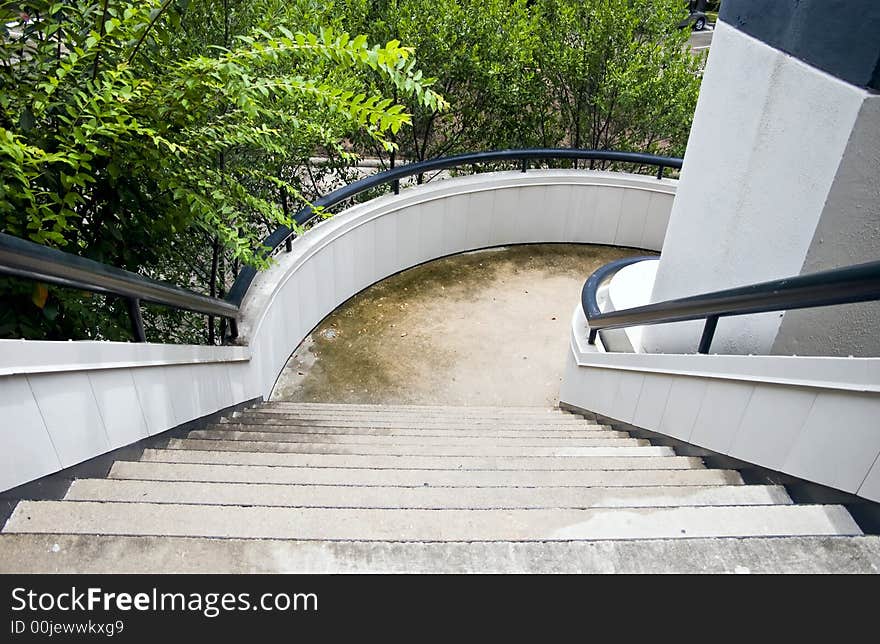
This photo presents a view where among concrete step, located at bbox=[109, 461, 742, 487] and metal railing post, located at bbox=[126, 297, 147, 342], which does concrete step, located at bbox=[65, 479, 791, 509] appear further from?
metal railing post, located at bbox=[126, 297, 147, 342]

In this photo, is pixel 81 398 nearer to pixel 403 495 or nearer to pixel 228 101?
pixel 403 495

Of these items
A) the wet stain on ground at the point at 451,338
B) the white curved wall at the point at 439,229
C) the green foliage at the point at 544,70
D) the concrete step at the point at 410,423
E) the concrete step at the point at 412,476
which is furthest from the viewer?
the green foliage at the point at 544,70

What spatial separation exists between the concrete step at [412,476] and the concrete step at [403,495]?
0.56 ft

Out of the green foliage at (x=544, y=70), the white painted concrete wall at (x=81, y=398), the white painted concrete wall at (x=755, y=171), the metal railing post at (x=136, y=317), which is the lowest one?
the white painted concrete wall at (x=81, y=398)

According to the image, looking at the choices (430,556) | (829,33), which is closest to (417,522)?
(430,556)

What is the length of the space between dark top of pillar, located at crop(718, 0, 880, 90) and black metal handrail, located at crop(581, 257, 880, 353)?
81cm

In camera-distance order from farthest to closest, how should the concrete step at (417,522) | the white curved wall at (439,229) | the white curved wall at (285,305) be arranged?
the white curved wall at (439,229) < the white curved wall at (285,305) < the concrete step at (417,522)

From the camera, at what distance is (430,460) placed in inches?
105

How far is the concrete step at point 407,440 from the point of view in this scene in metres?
3.11

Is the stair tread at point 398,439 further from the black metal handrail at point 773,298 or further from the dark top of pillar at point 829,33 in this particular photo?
the dark top of pillar at point 829,33

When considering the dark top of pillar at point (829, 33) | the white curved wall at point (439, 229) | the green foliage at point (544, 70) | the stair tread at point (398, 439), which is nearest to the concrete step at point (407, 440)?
the stair tread at point (398, 439)
